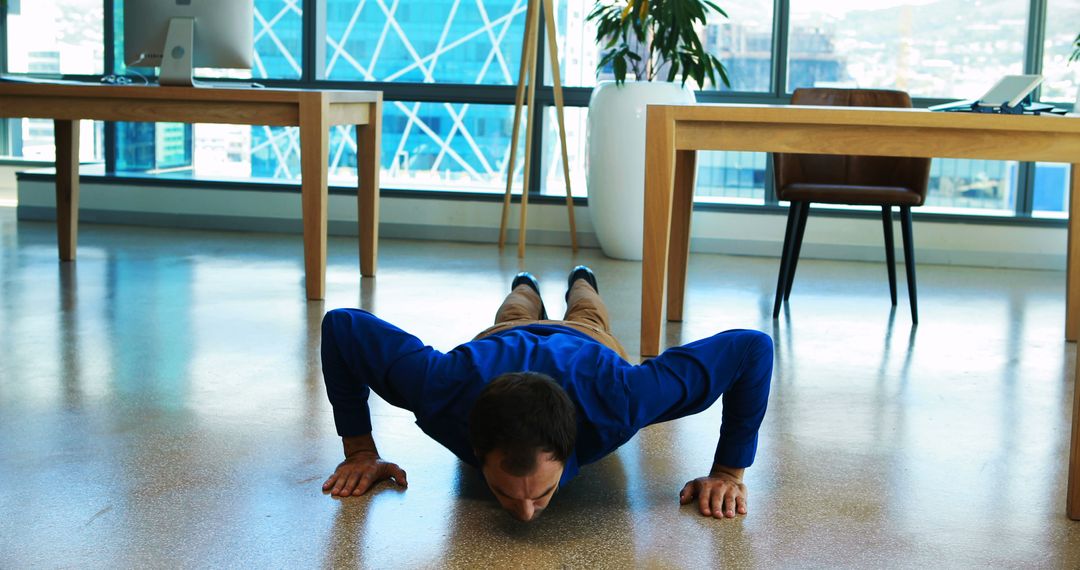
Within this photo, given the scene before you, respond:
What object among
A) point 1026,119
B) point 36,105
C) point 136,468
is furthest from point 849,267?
point 136,468

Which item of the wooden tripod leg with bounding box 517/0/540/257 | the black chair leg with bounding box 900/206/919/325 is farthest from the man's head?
the wooden tripod leg with bounding box 517/0/540/257

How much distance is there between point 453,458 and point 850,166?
2.25 metres

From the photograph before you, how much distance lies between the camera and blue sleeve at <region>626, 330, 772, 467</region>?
149cm

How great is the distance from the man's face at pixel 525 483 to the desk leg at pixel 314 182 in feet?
6.36

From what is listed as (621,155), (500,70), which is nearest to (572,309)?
(621,155)

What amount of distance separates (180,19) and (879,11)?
9.54 ft

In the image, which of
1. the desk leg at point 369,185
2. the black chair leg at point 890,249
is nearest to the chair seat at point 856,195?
the black chair leg at point 890,249

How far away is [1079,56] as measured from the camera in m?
4.39

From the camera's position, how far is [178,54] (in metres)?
3.56

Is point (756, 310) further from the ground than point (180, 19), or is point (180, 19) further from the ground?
point (180, 19)

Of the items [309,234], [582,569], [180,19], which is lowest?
[582,569]

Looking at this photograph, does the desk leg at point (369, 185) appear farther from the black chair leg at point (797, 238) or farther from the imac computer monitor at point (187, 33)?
the black chair leg at point (797, 238)

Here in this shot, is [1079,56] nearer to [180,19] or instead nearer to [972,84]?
[972,84]

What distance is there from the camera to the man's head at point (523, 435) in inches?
52.6
